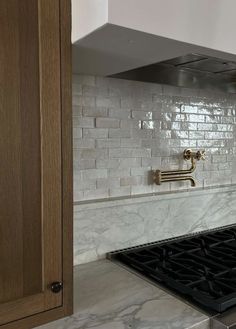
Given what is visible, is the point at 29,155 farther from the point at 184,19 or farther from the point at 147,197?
the point at 147,197

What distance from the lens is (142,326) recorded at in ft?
2.82

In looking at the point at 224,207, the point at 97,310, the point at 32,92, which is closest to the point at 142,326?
the point at 97,310

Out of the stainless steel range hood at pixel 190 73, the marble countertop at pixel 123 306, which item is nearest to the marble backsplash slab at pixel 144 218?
the marble countertop at pixel 123 306

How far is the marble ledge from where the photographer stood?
1.27 metres

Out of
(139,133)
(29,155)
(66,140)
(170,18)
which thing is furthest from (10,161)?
(139,133)

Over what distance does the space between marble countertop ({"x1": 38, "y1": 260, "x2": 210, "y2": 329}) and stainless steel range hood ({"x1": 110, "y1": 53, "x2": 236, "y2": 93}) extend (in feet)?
2.44

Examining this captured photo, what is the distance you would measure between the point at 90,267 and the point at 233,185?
3.11 feet

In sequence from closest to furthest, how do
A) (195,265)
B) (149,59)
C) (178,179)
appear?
(149,59)
(195,265)
(178,179)

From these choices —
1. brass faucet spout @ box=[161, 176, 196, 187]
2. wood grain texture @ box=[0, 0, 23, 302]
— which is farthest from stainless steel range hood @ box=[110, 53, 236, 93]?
wood grain texture @ box=[0, 0, 23, 302]

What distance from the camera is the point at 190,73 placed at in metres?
1.30

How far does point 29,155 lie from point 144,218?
0.77m

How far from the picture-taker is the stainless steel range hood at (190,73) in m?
1.12

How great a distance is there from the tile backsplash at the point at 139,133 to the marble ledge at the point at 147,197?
35 mm

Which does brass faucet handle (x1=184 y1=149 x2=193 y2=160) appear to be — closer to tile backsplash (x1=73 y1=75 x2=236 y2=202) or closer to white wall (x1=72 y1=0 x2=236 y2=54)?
tile backsplash (x1=73 y1=75 x2=236 y2=202)
